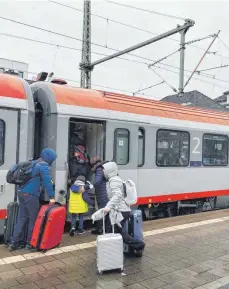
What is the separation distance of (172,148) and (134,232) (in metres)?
3.78

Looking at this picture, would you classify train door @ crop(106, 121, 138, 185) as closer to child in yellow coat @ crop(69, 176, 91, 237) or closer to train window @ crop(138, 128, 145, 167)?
train window @ crop(138, 128, 145, 167)

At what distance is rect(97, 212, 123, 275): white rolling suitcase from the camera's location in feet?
15.0

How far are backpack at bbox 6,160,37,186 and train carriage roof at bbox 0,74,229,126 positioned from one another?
1.39 metres

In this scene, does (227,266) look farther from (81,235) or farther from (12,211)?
(12,211)

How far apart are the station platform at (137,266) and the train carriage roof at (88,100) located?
2.56m

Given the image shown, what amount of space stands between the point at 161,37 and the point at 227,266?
773 cm

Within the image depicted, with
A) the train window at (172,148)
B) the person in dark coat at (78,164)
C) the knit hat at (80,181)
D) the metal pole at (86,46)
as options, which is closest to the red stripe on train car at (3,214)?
the knit hat at (80,181)

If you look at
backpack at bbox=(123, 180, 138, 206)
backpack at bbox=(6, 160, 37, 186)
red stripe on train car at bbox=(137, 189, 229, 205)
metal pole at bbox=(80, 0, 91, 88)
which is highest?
metal pole at bbox=(80, 0, 91, 88)

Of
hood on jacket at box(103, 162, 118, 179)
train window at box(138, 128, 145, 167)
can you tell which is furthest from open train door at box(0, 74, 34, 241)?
train window at box(138, 128, 145, 167)

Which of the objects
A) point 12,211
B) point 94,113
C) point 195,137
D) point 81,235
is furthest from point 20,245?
point 195,137

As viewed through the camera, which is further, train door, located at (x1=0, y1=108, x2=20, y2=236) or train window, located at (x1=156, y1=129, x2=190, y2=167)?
train window, located at (x1=156, y1=129, x2=190, y2=167)

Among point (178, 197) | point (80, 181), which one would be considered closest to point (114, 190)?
point (80, 181)

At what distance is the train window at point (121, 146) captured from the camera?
7.53m

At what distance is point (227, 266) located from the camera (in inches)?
201
